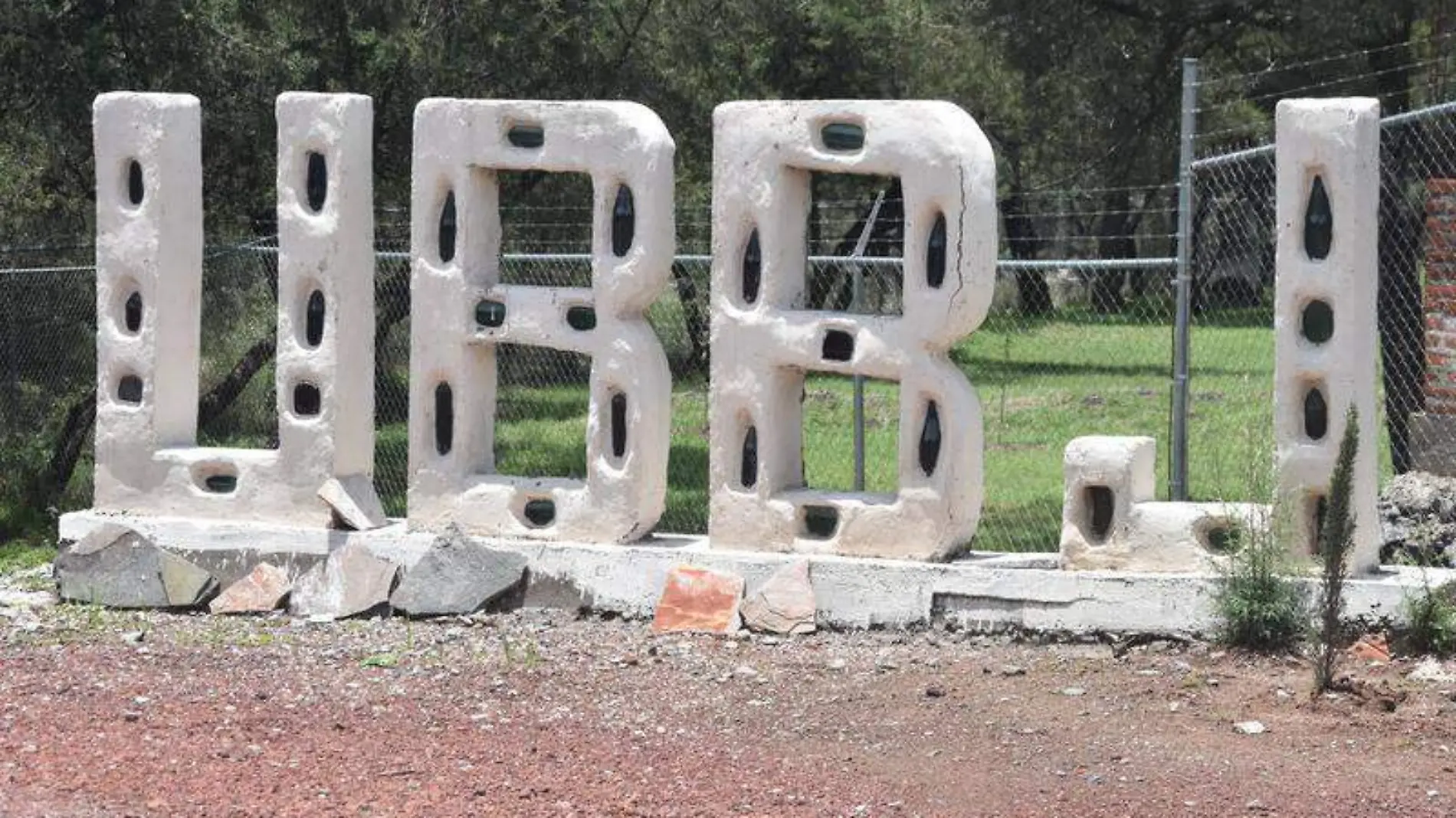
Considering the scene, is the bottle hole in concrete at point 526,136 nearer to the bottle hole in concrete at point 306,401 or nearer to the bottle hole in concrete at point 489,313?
the bottle hole in concrete at point 489,313

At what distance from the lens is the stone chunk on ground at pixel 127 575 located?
11.4 metres

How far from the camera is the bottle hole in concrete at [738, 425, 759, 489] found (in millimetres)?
10797

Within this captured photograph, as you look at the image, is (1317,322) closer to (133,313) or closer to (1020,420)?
(133,313)

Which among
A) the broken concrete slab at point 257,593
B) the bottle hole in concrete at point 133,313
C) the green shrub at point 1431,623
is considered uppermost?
the bottle hole in concrete at point 133,313

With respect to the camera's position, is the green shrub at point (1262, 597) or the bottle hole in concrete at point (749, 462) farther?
the bottle hole in concrete at point (749, 462)

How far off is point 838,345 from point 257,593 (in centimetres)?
324

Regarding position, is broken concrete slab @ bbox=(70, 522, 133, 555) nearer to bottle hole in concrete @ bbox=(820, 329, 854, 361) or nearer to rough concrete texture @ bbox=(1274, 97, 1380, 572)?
bottle hole in concrete @ bbox=(820, 329, 854, 361)

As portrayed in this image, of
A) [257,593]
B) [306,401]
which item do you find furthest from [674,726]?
[306,401]

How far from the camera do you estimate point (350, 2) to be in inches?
679

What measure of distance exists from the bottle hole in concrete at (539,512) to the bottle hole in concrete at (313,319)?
1380mm

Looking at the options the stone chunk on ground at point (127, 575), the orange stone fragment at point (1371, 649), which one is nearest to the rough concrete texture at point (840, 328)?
the orange stone fragment at point (1371, 649)

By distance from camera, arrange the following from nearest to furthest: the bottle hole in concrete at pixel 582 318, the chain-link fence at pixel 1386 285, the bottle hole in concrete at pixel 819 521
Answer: the bottle hole in concrete at pixel 819 521 → the bottle hole in concrete at pixel 582 318 → the chain-link fence at pixel 1386 285

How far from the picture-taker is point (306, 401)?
1179cm

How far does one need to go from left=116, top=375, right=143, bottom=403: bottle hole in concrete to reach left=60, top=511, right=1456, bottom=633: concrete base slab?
2.28 feet
